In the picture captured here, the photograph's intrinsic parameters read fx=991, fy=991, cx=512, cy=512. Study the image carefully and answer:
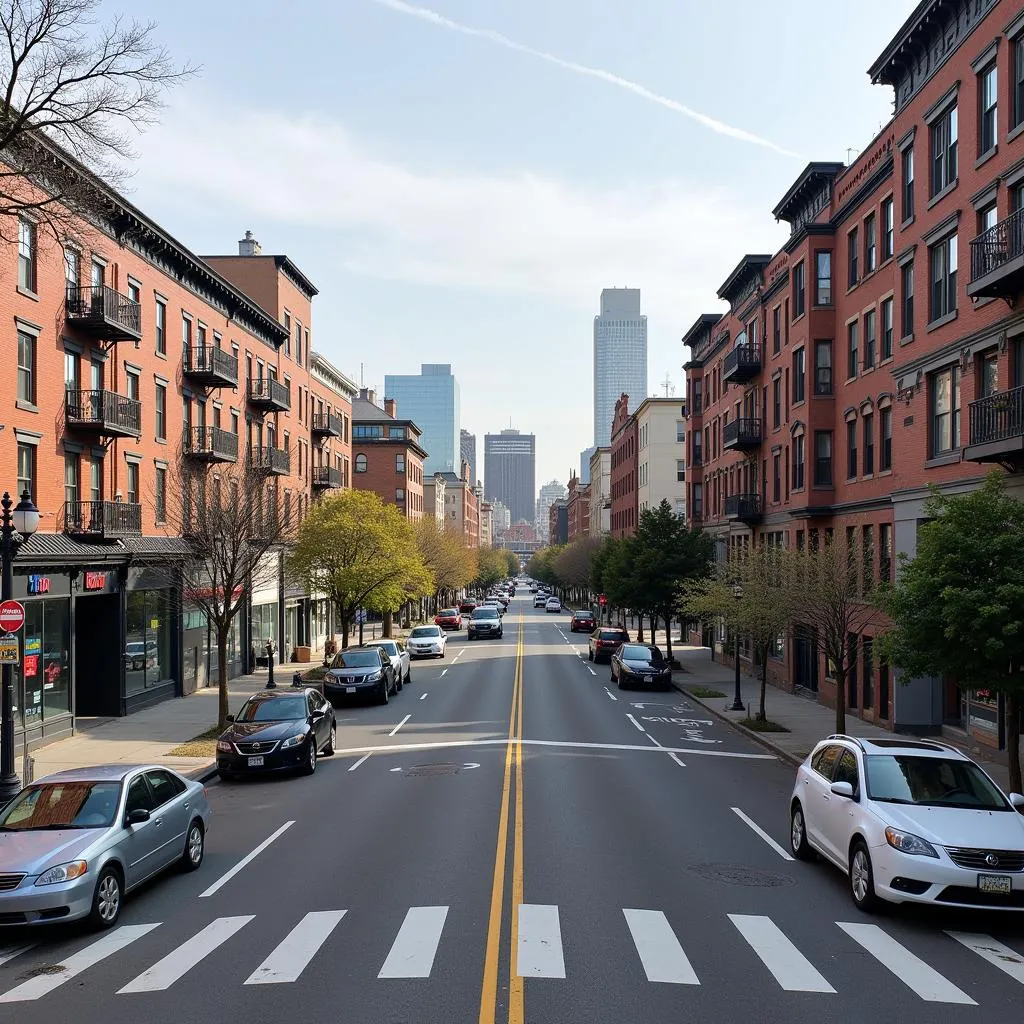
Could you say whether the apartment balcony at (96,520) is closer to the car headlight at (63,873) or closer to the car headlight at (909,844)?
the car headlight at (63,873)

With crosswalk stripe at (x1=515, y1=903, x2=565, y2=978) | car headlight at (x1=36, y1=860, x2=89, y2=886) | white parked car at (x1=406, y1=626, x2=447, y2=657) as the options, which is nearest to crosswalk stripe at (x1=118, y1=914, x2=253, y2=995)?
car headlight at (x1=36, y1=860, x2=89, y2=886)

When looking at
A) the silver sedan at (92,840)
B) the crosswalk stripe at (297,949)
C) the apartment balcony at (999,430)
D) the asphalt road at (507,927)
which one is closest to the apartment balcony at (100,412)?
the asphalt road at (507,927)

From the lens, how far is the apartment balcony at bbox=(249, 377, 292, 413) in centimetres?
4288

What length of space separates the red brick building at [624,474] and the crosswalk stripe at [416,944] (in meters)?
71.4

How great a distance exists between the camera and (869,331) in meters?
30.1

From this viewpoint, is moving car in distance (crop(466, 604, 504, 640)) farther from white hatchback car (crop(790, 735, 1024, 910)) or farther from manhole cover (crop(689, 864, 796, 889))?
manhole cover (crop(689, 864, 796, 889))

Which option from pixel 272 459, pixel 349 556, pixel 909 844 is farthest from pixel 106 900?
pixel 272 459

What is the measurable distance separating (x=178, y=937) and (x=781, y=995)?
5826 millimetres

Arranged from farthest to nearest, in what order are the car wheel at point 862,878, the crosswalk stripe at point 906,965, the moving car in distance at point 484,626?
the moving car in distance at point 484,626 < the car wheel at point 862,878 < the crosswalk stripe at point 906,965

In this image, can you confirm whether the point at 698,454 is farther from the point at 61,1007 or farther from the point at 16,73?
the point at 61,1007

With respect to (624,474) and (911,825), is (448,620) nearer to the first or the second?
(624,474)

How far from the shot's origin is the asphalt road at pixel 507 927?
7.95 meters

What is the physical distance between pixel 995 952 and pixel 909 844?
119cm

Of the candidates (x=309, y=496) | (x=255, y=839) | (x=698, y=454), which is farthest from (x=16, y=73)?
(x=698, y=454)
